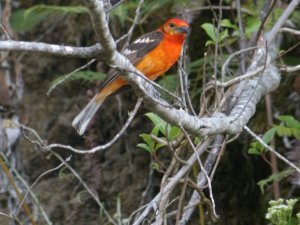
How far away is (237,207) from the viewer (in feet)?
17.9

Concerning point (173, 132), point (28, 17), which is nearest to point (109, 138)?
point (28, 17)

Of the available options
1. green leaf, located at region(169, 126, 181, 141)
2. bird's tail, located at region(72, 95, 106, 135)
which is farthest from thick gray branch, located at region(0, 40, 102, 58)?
bird's tail, located at region(72, 95, 106, 135)

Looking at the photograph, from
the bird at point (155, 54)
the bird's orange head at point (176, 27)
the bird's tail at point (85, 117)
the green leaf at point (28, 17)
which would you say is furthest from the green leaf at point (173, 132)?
the green leaf at point (28, 17)

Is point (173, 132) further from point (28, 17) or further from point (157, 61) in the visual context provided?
point (28, 17)

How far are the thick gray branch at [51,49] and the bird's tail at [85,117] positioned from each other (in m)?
1.69

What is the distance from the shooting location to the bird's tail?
4316 millimetres

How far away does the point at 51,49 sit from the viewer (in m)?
2.44

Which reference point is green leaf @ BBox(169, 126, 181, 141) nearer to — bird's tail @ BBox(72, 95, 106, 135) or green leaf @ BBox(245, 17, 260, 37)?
bird's tail @ BBox(72, 95, 106, 135)

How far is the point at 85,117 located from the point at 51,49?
6.70 ft

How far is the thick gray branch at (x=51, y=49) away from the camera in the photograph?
236cm

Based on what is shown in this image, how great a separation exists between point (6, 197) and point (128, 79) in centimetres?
255

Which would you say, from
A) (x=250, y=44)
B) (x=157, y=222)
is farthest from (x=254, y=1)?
(x=157, y=222)

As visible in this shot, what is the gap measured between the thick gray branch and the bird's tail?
1.69m

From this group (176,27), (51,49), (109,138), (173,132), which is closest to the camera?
(51,49)
